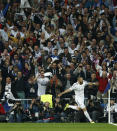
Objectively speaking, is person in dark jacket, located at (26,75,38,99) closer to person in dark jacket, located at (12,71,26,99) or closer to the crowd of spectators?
the crowd of spectators

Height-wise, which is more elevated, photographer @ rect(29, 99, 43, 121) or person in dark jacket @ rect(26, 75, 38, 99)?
person in dark jacket @ rect(26, 75, 38, 99)

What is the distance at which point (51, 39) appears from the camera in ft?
113
